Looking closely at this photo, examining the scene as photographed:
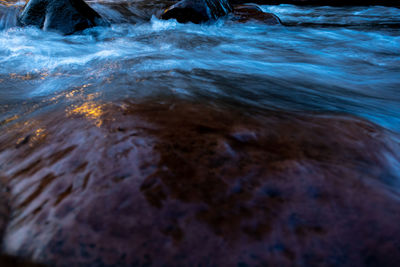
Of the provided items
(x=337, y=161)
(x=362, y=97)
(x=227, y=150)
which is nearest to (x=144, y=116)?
(x=227, y=150)

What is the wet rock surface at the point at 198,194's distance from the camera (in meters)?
0.85

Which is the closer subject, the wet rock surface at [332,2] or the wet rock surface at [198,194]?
the wet rock surface at [198,194]

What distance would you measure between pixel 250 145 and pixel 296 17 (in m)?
11.1

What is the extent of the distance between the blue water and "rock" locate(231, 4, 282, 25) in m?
0.48

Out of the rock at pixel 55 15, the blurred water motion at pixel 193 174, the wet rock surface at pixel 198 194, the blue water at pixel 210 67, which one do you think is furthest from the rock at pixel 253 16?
the wet rock surface at pixel 198 194

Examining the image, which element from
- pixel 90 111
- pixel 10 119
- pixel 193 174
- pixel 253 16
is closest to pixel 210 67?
pixel 90 111

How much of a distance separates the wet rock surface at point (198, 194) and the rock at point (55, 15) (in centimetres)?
567

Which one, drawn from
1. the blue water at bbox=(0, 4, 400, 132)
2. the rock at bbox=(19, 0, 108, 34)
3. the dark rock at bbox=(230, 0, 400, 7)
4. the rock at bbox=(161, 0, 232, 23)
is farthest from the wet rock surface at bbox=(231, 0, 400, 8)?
the rock at bbox=(19, 0, 108, 34)

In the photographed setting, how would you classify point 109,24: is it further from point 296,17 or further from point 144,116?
point 296,17

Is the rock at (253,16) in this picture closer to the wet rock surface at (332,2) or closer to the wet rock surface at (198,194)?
the wet rock surface at (332,2)

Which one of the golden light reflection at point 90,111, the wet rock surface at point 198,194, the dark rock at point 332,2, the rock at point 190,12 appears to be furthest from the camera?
the dark rock at point 332,2

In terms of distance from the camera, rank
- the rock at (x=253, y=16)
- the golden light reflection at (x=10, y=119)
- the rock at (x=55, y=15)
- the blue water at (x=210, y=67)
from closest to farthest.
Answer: the golden light reflection at (x=10, y=119), the blue water at (x=210, y=67), the rock at (x=55, y=15), the rock at (x=253, y=16)

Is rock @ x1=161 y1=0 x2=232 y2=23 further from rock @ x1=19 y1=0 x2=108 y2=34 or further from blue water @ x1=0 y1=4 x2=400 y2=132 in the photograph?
rock @ x1=19 y1=0 x2=108 y2=34

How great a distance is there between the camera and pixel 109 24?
708cm
